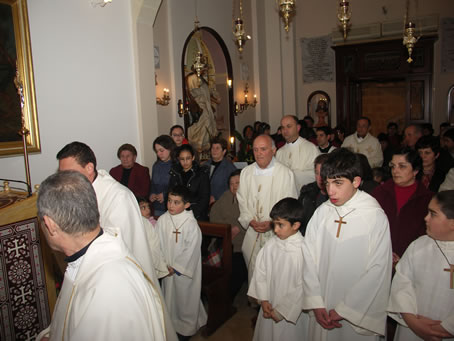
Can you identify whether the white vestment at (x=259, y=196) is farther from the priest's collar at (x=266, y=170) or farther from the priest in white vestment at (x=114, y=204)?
the priest in white vestment at (x=114, y=204)

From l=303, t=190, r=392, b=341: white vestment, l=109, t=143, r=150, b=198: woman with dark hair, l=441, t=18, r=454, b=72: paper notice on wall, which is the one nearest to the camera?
l=303, t=190, r=392, b=341: white vestment

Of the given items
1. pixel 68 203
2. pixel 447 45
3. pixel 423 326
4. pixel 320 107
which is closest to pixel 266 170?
pixel 423 326

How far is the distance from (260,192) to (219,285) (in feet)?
3.59

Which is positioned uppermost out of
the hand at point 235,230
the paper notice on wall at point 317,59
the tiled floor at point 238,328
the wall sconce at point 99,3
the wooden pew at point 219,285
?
the paper notice on wall at point 317,59

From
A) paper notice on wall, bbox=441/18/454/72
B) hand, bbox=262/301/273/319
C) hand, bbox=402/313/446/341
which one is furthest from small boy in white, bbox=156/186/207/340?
paper notice on wall, bbox=441/18/454/72

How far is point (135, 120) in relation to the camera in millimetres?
→ 6062

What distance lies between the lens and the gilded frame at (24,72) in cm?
442

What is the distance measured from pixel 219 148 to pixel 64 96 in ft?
7.07

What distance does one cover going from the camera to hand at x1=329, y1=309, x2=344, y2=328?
2799 millimetres

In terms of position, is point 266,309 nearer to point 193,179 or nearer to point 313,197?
point 313,197

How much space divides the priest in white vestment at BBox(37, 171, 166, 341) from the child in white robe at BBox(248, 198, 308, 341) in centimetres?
139

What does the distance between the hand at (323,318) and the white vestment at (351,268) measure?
46mm

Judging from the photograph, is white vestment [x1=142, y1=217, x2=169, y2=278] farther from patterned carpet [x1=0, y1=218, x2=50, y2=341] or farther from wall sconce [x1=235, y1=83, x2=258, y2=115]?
wall sconce [x1=235, y1=83, x2=258, y2=115]

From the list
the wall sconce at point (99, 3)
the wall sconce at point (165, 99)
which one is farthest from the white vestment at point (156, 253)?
the wall sconce at point (165, 99)
